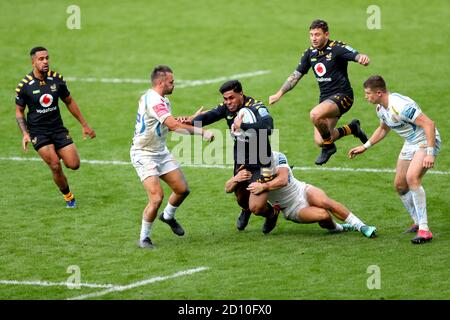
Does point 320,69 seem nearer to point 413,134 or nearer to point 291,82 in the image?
point 291,82

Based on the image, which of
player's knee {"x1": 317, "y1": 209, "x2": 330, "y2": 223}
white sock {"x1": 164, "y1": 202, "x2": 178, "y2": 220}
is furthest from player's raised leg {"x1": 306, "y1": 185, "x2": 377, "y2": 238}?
white sock {"x1": 164, "y1": 202, "x2": 178, "y2": 220}

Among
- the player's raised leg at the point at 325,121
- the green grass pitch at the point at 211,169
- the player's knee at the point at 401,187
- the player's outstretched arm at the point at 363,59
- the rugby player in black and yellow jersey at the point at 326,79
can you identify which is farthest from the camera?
the player's raised leg at the point at 325,121

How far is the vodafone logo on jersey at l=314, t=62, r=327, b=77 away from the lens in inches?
684

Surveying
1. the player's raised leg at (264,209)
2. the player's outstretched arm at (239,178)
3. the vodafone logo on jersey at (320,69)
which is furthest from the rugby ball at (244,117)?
the vodafone logo on jersey at (320,69)

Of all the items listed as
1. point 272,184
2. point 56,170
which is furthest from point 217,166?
point 272,184

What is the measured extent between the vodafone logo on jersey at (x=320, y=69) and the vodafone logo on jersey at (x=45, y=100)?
4610 mm

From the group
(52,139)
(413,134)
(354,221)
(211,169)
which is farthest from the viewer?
(211,169)

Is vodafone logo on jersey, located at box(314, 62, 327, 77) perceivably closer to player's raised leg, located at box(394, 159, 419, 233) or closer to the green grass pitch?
the green grass pitch

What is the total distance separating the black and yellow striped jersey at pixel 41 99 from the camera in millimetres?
17594

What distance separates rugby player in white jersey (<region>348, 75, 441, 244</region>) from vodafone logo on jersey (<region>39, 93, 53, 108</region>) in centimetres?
578

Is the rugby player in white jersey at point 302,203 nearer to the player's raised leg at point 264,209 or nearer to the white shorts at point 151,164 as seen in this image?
the player's raised leg at point 264,209

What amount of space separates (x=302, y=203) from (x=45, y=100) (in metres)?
5.15

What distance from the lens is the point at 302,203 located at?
1537cm

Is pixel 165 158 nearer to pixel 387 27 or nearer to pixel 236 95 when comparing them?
pixel 236 95
